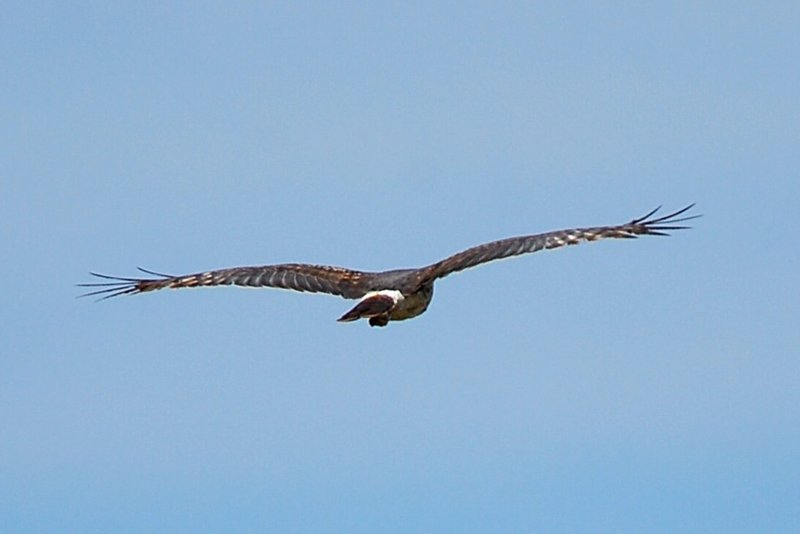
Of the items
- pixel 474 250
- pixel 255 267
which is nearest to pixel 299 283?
pixel 255 267

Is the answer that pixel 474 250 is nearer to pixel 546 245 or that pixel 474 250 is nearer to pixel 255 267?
pixel 546 245

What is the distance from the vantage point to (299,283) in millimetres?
40000

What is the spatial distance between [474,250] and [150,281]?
18.1ft

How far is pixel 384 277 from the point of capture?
128ft

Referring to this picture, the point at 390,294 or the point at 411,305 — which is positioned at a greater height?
the point at 390,294

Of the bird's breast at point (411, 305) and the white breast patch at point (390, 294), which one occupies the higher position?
the white breast patch at point (390, 294)

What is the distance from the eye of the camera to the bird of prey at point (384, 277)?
123ft

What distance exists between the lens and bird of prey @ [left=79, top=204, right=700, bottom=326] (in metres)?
37.4

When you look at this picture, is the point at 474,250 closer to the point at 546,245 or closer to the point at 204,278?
the point at 546,245

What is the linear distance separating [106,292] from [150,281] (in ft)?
2.15

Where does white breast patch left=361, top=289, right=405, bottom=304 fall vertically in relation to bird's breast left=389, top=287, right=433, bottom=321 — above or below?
above

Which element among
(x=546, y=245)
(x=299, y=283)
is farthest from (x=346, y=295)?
(x=546, y=245)

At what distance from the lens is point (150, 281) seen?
4066 centimetres

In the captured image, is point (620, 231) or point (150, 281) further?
point (150, 281)
